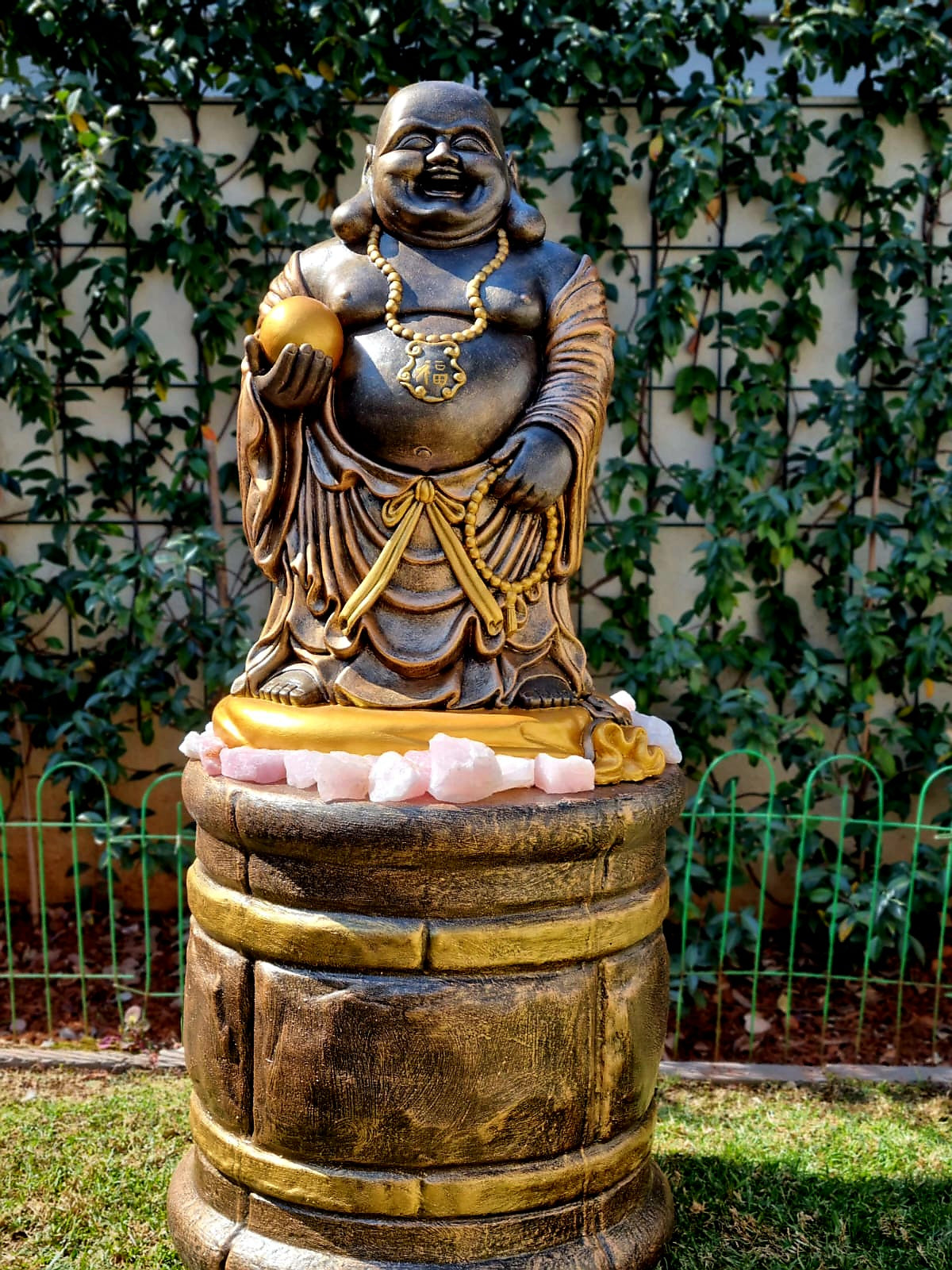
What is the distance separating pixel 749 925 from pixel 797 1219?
54.2 inches

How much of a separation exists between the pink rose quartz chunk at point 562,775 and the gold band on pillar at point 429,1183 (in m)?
0.76

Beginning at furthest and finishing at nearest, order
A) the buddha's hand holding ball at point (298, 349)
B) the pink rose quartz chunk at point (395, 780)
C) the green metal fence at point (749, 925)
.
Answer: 1. the green metal fence at point (749, 925)
2. the buddha's hand holding ball at point (298, 349)
3. the pink rose quartz chunk at point (395, 780)

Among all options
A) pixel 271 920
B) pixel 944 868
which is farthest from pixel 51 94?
pixel 944 868

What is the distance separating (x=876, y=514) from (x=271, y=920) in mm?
3300

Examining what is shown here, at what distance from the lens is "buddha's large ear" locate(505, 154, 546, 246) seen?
9.48 ft

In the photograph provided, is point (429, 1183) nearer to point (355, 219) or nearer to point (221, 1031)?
point (221, 1031)

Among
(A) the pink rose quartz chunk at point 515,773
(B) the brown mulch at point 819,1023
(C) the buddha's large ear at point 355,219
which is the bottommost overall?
(B) the brown mulch at point 819,1023

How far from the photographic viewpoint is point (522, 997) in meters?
2.41

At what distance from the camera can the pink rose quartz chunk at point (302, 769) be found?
8.01 ft

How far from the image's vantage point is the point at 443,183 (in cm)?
281

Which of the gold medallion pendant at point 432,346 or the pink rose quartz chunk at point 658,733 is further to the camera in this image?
the pink rose quartz chunk at point 658,733

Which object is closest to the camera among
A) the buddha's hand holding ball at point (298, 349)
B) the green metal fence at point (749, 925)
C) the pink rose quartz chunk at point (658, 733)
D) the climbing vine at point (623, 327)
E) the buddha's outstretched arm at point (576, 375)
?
the buddha's hand holding ball at point (298, 349)

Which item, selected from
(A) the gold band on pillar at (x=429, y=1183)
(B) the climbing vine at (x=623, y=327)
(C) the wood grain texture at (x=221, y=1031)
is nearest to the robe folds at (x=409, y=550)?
(C) the wood grain texture at (x=221, y=1031)

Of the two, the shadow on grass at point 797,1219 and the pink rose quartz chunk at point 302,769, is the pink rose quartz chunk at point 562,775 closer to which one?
the pink rose quartz chunk at point 302,769
